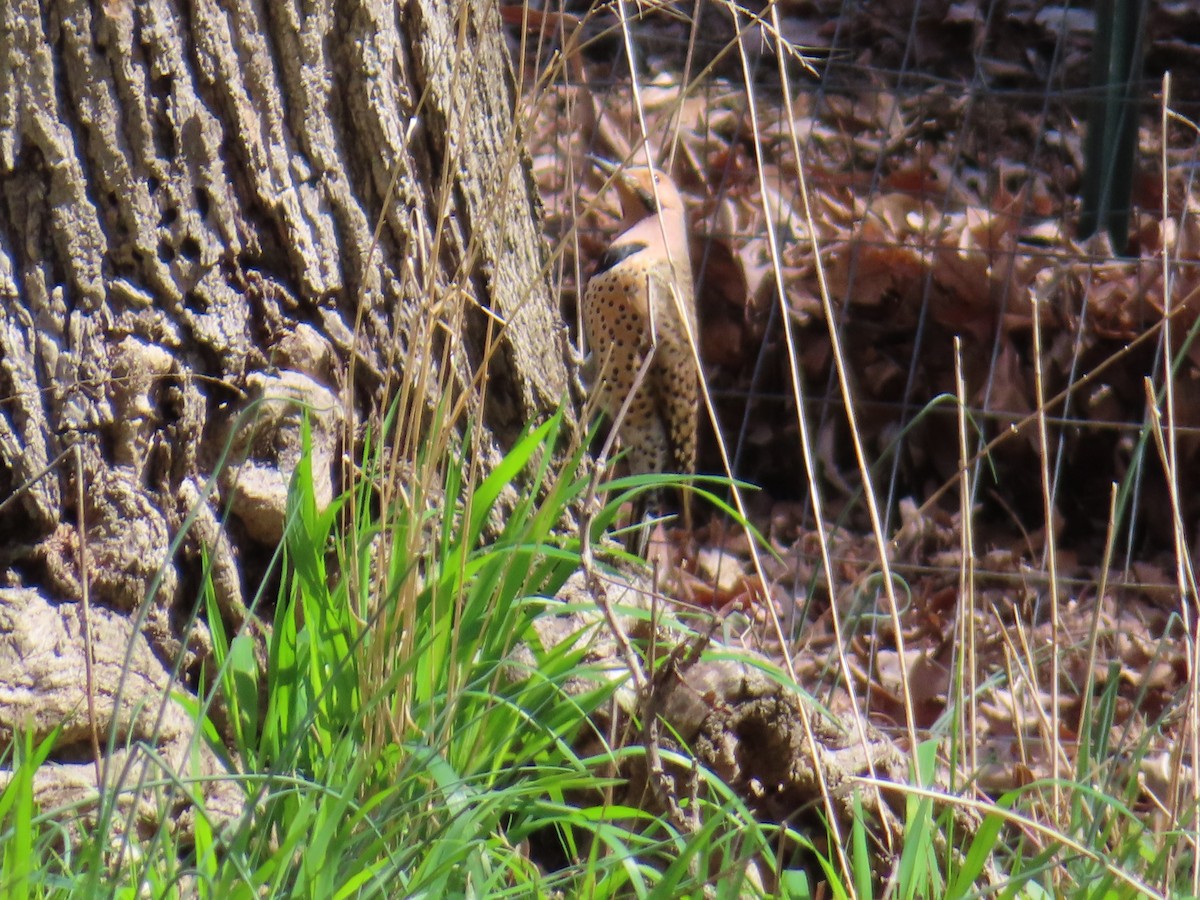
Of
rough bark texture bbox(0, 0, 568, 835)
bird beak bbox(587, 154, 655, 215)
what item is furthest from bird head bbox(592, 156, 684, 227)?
rough bark texture bbox(0, 0, 568, 835)

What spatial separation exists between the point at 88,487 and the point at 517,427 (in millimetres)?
757

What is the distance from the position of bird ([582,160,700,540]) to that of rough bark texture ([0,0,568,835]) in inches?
68.2

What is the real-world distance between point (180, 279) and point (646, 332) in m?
2.00

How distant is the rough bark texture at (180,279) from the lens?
1919mm

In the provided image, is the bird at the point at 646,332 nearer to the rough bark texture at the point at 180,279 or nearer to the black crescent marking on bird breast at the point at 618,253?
the black crescent marking on bird breast at the point at 618,253

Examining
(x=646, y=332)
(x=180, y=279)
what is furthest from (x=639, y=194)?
(x=180, y=279)

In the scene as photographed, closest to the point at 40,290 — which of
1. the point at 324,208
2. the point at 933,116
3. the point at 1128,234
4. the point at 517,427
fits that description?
the point at 324,208

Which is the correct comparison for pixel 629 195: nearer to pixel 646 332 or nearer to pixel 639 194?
pixel 639 194

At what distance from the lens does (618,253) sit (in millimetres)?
4141

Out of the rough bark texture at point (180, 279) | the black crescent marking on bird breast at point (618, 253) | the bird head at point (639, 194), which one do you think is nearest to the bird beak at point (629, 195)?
the bird head at point (639, 194)

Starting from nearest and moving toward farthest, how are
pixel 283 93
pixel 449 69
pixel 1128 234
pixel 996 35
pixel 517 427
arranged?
pixel 283 93 → pixel 449 69 → pixel 517 427 → pixel 1128 234 → pixel 996 35

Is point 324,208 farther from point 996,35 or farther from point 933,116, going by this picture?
point 996,35

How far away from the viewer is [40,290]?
1.95 m

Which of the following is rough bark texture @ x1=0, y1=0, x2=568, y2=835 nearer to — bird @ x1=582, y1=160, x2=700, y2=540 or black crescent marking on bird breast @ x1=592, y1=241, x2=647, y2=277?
bird @ x1=582, y1=160, x2=700, y2=540
